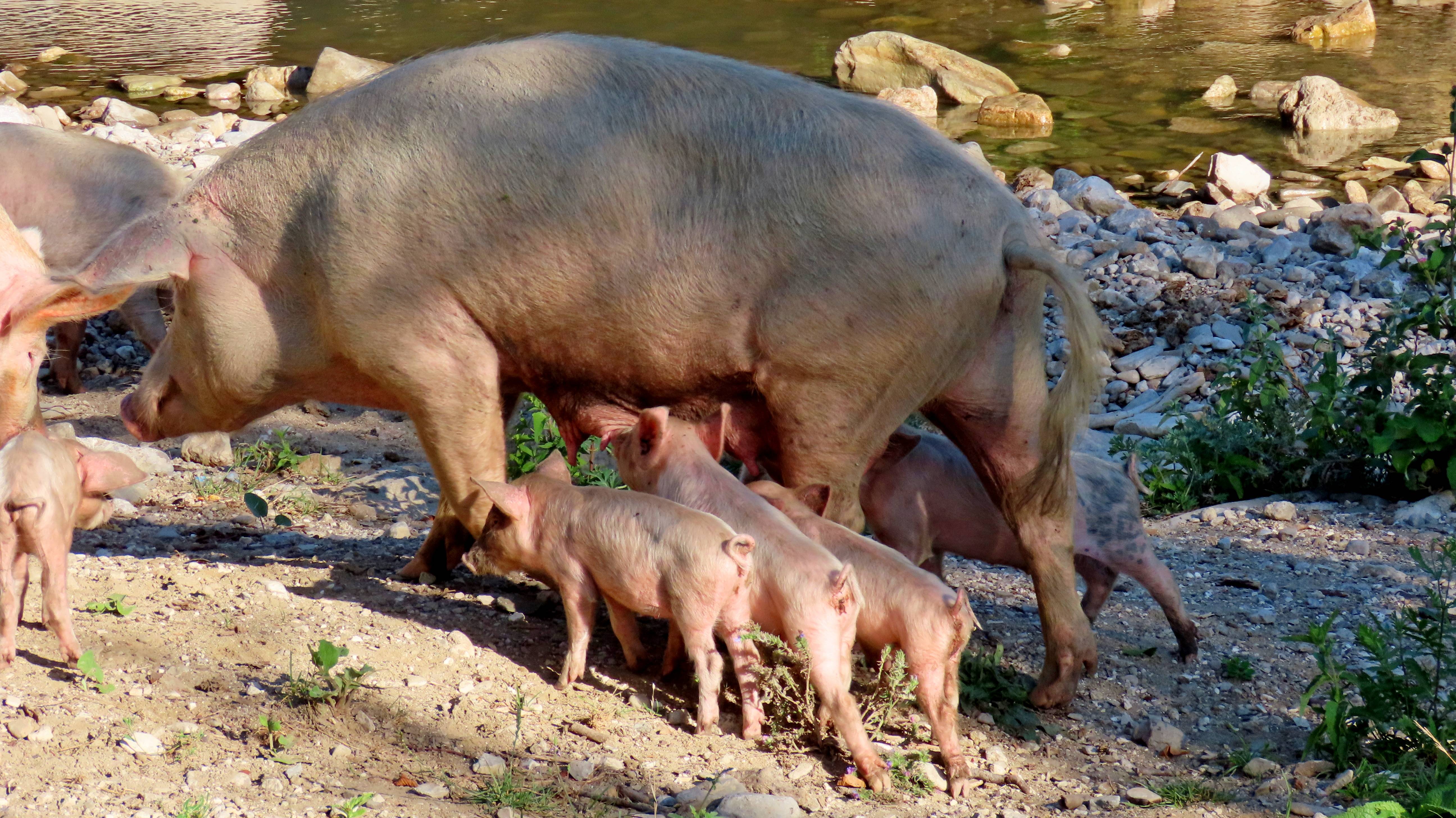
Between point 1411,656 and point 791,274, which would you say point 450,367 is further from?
point 1411,656

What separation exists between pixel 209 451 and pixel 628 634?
3.20 metres

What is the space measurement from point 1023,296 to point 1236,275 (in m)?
5.96

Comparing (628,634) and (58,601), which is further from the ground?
(58,601)

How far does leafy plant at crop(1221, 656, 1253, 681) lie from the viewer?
15.6ft

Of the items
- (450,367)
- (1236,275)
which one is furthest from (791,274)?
(1236,275)

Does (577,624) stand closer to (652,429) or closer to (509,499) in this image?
(509,499)

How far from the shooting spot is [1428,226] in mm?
5957

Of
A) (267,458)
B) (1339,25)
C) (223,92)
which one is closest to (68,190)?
(267,458)

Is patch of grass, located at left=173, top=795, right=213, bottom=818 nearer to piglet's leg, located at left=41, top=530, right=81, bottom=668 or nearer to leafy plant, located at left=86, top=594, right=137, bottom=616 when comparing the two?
piglet's leg, located at left=41, top=530, right=81, bottom=668

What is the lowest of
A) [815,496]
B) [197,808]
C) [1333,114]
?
[1333,114]

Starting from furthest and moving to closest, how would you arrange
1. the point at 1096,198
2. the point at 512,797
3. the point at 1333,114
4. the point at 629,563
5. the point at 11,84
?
1. the point at 11,84
2. the point at 1333,114
3. the point at 1096,198
4. the point at 629,563
5. the point at 512,797

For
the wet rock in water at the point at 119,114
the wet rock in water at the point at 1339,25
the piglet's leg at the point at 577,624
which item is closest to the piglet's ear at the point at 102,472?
the piglet's leg at the point at 577,624

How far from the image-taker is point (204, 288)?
188 inches

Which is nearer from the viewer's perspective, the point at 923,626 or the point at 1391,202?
the point at 923,626
